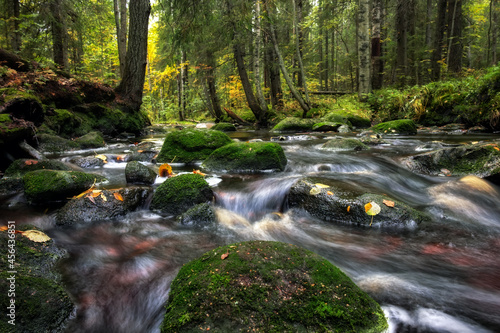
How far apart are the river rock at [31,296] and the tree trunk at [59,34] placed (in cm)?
1189

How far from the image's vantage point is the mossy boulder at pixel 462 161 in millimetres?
4789

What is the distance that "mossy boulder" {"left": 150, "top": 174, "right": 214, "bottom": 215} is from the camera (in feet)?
13.0

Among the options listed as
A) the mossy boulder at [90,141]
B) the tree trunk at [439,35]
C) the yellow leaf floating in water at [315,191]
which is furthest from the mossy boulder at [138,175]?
the tree trunk at [439,35]

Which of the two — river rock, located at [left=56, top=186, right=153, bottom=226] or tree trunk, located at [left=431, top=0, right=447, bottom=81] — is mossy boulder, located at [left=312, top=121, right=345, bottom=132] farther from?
river rock, located at [left=56, top=186, right=153, bottom=226]

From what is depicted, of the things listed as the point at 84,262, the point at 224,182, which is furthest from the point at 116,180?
the point at 84,262

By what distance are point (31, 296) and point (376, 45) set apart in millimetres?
17741

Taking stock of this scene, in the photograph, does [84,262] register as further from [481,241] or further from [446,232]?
[481,241]

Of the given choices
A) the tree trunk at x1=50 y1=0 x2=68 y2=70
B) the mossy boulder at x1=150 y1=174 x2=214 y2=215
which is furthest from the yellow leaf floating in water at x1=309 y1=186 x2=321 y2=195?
the tree trunk at x1=50 y1=0 x2=68 y2=70

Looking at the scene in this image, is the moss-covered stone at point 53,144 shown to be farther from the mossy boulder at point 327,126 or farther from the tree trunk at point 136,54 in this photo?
the mossy boulder at point 327,126

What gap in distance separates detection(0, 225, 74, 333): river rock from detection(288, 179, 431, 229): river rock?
9.45 ft

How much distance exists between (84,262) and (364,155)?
6155 mm

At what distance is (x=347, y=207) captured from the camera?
3574 mm

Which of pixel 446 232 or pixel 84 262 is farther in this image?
pixel 446 232

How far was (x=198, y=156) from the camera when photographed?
6754 millimetres
